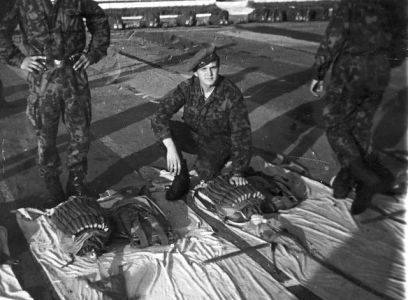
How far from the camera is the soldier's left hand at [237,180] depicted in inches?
170

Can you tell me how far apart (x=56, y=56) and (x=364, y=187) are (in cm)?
303

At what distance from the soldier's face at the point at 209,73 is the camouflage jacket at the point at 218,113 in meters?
0.14

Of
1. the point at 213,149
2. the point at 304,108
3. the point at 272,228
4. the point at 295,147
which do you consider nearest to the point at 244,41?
the point at 304,108

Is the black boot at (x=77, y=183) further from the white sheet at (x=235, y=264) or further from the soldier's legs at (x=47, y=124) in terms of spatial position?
the white sheet at (x=235, y=264)

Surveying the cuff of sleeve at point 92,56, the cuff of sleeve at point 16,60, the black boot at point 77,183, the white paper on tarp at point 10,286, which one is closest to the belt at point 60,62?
the cuff of sleeve at point 92,56

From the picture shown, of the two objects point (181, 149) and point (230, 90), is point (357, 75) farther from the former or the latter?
point (181, 149)

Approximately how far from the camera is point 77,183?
15.3 feet

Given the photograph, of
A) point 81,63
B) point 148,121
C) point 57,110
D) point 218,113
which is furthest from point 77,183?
point 148,121

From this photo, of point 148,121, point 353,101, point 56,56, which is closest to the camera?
point 56,56

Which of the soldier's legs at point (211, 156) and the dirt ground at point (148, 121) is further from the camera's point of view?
the dirt ground at point (148, 121)

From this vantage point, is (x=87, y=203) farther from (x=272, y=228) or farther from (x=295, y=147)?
(x=295, y=147)

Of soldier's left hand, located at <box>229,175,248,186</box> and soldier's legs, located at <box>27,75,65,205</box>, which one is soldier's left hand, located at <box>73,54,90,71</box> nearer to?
soldier's legs, located at <box>27,75,65,205</box>

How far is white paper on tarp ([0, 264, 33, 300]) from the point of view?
127 inches

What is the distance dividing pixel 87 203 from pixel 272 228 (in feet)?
5.13
